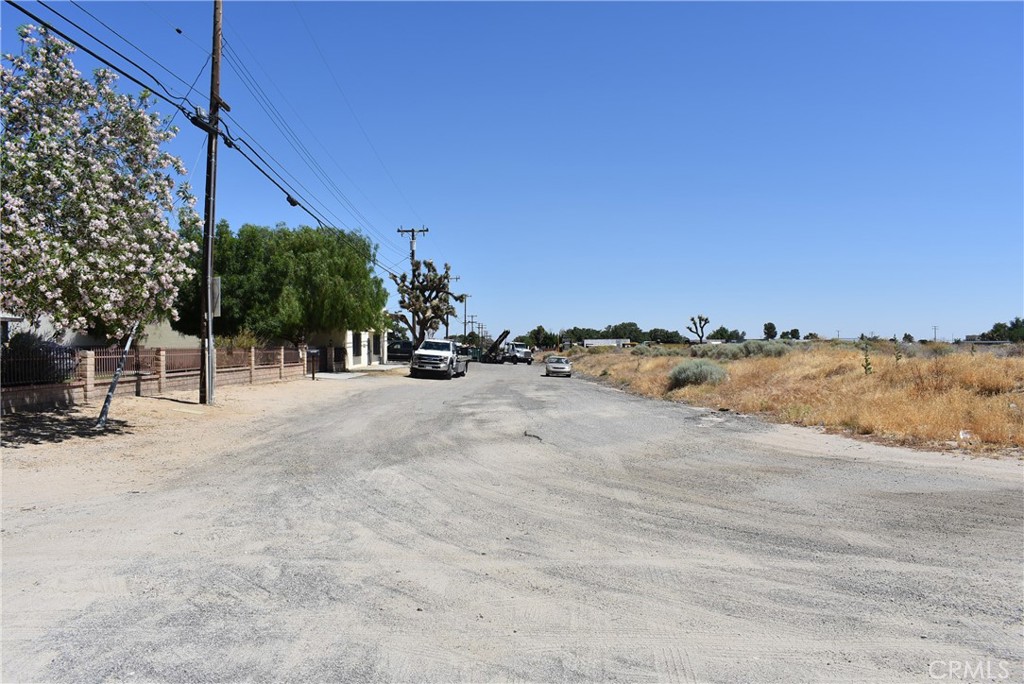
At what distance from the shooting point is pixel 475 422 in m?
15.5

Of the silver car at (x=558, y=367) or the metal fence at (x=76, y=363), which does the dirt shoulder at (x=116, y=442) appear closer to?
the metal fence at (x=76, y=363)

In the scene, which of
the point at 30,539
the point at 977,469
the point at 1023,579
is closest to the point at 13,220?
the point at 30,539

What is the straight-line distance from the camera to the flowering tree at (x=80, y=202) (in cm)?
1083

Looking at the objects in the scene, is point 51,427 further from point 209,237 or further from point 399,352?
point 399,352

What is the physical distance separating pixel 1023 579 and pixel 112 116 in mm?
16247

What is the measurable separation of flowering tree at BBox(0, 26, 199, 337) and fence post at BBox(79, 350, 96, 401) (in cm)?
382

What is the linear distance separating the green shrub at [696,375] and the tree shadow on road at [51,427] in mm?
19666

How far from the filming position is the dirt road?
13.1 feet

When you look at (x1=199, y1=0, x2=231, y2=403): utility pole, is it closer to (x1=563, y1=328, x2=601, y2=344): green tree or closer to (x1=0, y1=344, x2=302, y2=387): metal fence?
(x1=0, y1=344, x2=302, y2=387): metal fence

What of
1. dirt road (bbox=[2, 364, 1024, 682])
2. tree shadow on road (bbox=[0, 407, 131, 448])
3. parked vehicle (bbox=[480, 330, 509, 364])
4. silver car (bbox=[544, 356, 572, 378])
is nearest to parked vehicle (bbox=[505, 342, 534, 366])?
parked vehicle (bbox=[480, 330, 509, 364])

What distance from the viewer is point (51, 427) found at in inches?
502

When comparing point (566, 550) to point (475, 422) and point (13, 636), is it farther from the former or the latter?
point (475, 422)

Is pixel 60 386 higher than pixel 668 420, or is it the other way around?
pixel 60 386

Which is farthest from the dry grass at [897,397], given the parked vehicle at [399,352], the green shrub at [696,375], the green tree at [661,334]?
the green tree at [661,334]
